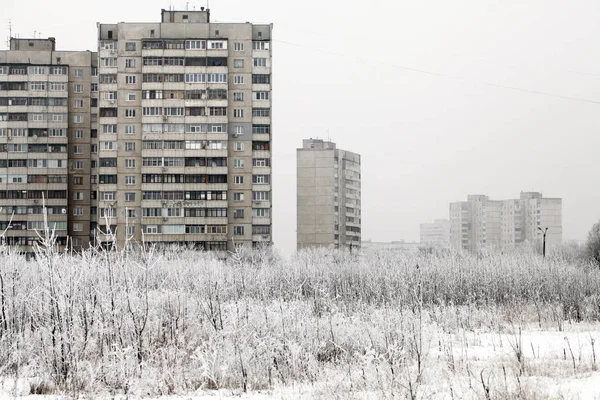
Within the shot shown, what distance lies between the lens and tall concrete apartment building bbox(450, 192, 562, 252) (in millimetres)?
146750

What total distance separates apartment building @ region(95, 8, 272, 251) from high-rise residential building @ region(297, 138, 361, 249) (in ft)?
119

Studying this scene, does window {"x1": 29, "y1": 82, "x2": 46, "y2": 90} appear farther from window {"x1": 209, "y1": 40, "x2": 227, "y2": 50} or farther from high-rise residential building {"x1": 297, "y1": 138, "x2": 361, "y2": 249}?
high-rise residential building {"x1": 297, "y1": 138, "x2": 361, "y2": 249}

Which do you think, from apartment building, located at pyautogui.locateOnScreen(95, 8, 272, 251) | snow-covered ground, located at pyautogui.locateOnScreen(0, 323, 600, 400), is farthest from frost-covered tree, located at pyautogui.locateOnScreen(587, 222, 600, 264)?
snow-covered ground, located at pyautogui.locateOnScreen(0, 323, 600, 400)

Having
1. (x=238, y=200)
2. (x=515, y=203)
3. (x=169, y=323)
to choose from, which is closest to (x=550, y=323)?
(x=169, y=323)

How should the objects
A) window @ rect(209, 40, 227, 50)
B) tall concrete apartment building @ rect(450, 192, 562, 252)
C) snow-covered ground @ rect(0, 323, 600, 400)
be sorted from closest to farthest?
snow-covered ground @ rect(0, 323, 600, 400)
window @ rect(209, 40, 227, 50)
tall concrete apartment building @ rect(450, 192, 562, 252)

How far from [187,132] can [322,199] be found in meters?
41.5

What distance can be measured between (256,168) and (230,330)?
51.4m

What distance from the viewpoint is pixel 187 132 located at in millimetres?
65875

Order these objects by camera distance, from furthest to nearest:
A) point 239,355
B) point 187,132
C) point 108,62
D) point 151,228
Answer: point 108,62
point 187,132
point 151,228
point 239,355

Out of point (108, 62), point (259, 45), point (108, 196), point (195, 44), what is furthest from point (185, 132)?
point (259, 45)

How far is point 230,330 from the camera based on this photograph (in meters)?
16.0

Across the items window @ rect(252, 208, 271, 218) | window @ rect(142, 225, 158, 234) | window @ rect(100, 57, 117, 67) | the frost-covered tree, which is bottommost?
the frost-covered tree

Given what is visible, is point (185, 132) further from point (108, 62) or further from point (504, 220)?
point (504, 220)

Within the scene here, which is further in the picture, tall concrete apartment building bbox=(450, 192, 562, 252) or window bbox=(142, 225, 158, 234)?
tall concrete apartment building bbox=(450, 192, 562, 252)
